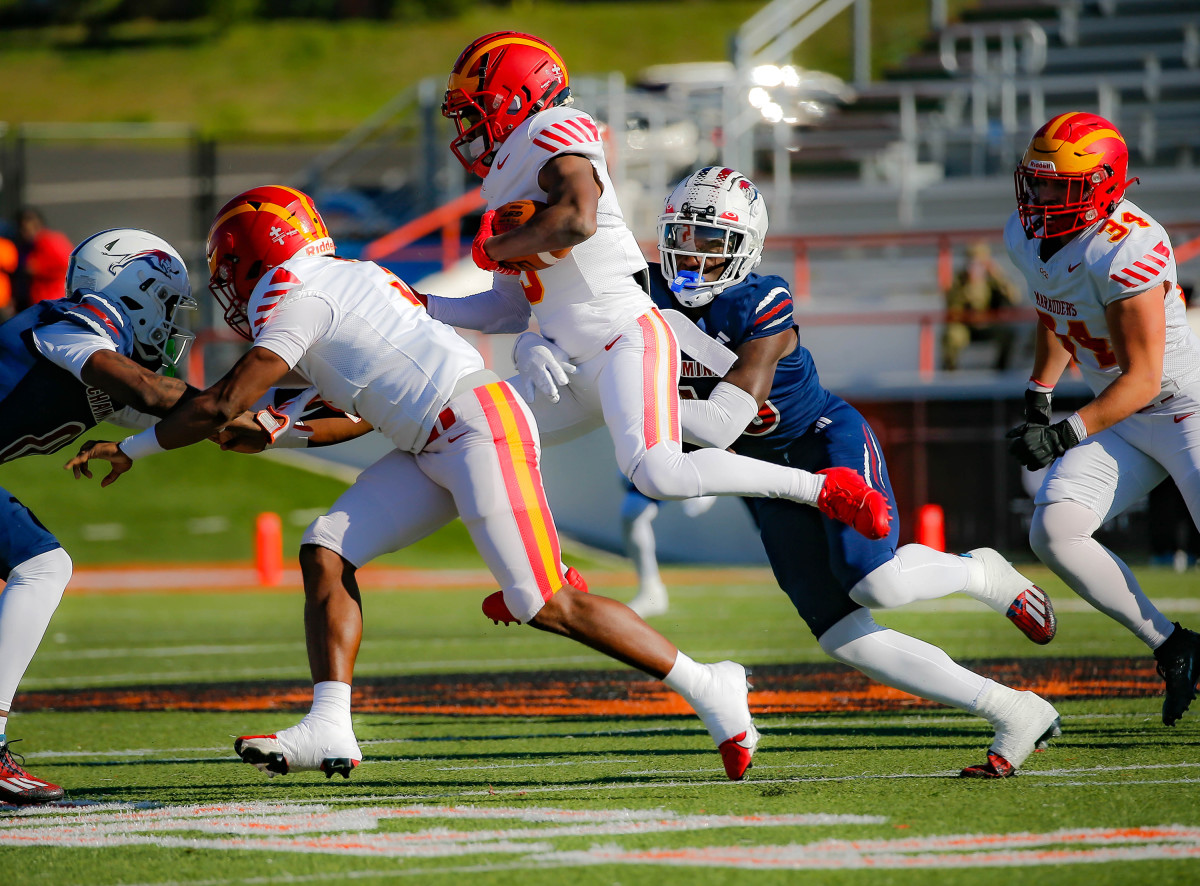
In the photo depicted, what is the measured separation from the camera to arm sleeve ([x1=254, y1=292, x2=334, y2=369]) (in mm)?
3651

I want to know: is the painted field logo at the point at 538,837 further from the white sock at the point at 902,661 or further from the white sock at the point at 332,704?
the white sock at the point at 902,661

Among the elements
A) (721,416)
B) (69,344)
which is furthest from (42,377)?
(721,416)

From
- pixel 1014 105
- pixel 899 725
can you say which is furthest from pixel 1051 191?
pixel 1014 105

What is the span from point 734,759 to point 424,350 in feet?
4.24

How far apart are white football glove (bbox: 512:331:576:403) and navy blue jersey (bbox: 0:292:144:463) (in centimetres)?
108

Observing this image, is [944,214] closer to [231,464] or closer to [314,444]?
[231,464]

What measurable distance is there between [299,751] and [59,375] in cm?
129

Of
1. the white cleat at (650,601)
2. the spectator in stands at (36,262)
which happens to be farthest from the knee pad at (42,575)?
the spectator in stands at (36,262)

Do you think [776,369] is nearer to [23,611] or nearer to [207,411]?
[207,411]

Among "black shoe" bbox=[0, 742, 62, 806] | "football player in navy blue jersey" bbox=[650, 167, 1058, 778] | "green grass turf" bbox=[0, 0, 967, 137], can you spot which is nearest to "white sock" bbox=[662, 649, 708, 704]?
"football player in navy blue jersey" bbox=[650, 167, 1058, 778]

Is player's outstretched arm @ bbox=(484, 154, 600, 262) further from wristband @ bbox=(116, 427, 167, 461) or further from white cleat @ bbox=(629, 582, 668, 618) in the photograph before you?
white cleat @ bbox=(629, 582, 668, 618)

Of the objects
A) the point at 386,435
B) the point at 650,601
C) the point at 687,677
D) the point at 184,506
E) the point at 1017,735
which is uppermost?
the point at 386,435

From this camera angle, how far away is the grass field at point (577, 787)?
3.01 metres

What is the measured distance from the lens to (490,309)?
4.57 metres
